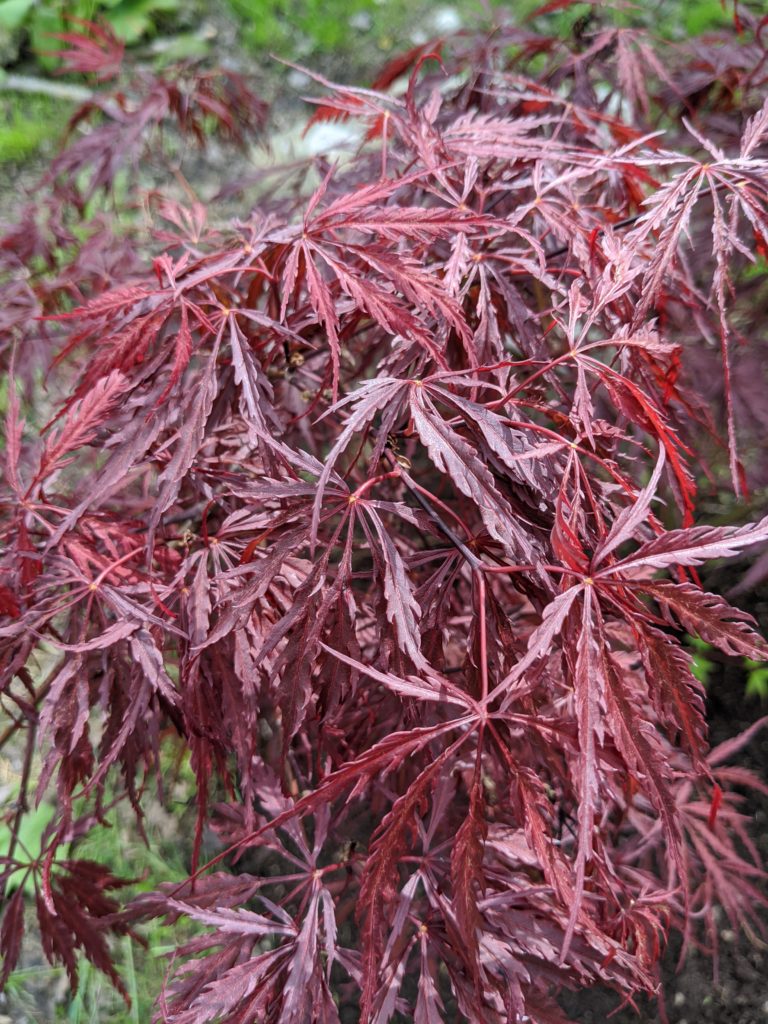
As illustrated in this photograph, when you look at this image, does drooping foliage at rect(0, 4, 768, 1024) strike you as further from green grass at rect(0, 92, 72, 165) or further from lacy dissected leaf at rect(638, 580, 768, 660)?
green grass at rect(0, 92, 72, 165)

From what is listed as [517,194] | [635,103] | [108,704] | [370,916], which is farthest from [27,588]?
[635,103]

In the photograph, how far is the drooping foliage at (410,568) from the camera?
0.66 m

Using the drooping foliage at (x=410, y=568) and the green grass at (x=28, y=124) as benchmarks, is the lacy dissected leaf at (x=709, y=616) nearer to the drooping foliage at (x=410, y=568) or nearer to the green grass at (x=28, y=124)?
the drooping foliage at (x=410, y=568)

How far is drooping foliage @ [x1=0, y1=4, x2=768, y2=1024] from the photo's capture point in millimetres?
660

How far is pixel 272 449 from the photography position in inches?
30.7

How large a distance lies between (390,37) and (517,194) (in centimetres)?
192

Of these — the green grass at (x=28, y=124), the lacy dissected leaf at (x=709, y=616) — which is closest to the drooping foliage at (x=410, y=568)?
the lacy dissected leaf at (x=709, y=616)

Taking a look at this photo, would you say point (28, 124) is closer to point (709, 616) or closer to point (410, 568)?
point (410, 568)

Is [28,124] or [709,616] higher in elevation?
[28,124]

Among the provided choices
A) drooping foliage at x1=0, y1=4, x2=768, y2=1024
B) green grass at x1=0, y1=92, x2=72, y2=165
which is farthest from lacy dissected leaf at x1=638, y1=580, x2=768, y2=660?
green grass at x1=0, y1=92, x2=72, y2=165

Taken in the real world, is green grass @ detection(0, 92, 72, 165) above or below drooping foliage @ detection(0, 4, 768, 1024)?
above

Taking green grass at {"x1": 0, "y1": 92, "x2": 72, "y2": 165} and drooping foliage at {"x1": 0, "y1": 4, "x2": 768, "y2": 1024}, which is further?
green grass at {"x1": 0, "y1": 92, "x2": 72, "y2": 165}

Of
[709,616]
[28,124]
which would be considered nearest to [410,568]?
[709,616]

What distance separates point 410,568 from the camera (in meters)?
0.85
